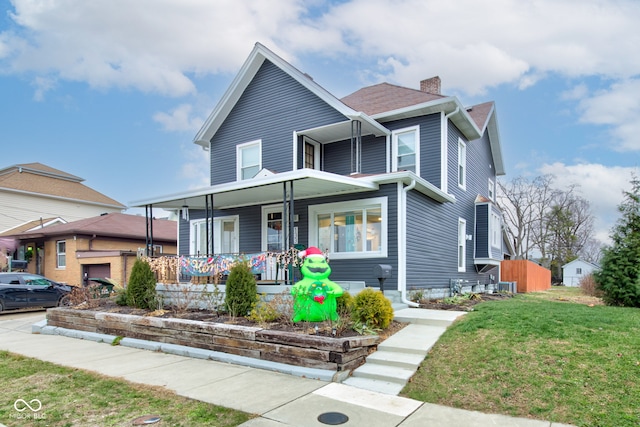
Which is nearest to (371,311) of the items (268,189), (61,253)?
(268,189)

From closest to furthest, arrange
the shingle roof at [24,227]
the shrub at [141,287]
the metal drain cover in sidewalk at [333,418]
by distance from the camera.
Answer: the metal drain cover in sidewalk at [333,418], the shrub at [141,287], the shingle roof at [24,227]

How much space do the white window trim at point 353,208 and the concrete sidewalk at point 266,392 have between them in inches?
207

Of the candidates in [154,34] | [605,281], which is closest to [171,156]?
[154,34]

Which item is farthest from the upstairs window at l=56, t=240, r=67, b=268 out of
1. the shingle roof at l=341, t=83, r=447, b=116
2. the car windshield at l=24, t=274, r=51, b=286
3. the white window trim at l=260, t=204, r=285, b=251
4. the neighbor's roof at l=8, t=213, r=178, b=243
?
the shingle roof at l=341, t=83, r=447, b=116

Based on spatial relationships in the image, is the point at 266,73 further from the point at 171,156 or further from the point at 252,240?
the point at 171,156

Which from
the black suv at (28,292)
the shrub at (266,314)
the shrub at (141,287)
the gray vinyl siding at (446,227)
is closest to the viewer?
the shrub at (266,314)

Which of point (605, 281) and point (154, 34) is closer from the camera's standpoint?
point (605, 281)

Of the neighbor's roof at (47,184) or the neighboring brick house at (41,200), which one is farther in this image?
the neighbor's roof at (47,184)

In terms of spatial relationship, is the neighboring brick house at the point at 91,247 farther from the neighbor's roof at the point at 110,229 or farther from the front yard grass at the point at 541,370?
the front yard grass at the point at 541,370

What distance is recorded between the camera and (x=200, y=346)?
746cm

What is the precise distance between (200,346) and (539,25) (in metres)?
12.4

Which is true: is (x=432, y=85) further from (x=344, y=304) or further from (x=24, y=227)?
(x=24, y=227)

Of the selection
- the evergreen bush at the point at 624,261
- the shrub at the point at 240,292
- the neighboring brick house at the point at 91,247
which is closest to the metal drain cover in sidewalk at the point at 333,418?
the shrub at the point at 240,292

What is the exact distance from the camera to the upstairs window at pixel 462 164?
47.7 ft
